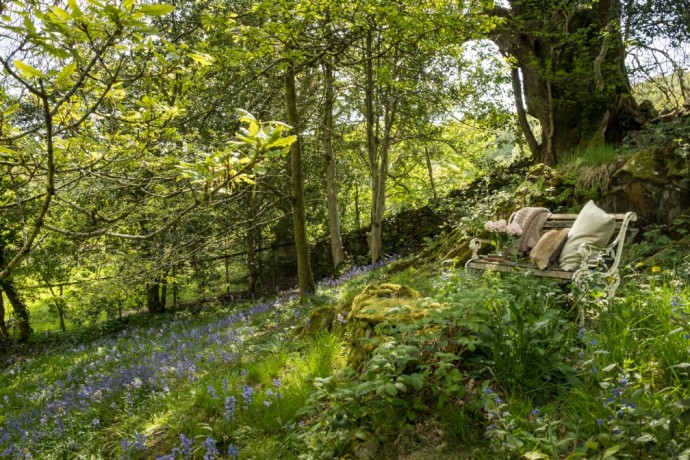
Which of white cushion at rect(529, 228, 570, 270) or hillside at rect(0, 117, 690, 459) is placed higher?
white cushion at rect(529, 228, 570, 270)

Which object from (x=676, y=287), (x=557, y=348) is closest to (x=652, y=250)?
(x=676, y=287)

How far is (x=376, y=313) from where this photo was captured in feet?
11.4

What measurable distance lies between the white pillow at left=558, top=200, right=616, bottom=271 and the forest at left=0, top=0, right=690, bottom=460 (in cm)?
29

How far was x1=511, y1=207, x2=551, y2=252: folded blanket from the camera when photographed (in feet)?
17.4

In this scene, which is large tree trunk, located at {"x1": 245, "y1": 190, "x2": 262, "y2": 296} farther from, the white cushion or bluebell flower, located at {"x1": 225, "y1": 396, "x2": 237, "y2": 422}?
bluebell flower, located at {"x1": 225, "y1": 396, "x2": 237, "y2": 422}

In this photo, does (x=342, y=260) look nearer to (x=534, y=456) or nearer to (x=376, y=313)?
(x=376, y=313)

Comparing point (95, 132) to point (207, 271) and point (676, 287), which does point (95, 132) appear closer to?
point (676, 287)

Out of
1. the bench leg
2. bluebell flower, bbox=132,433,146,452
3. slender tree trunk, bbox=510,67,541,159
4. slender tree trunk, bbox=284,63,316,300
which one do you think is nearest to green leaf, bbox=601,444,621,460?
the bench leg

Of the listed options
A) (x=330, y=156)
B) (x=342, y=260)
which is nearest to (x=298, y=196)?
(x=330, y=156)

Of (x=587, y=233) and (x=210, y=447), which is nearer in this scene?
(x=210, y=447)

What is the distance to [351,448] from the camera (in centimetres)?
260

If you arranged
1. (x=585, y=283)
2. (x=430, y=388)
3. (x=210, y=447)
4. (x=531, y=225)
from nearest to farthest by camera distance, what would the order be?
(x=210, y=447), (x=430, y=388), (x=585, y=283), (x=531, y=225)

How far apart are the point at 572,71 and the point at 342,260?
7079mm

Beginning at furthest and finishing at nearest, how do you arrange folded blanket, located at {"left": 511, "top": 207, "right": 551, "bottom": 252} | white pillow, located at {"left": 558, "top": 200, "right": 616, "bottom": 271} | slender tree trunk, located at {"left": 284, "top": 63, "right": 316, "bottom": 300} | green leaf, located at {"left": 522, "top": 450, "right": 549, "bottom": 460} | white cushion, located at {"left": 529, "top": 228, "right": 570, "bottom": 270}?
1. slender tree trunk, located at {"left": 284, "top": 63, "right": 316, "bottom": 300}
2. folded blanket, located at {"left": 511, "top": 207, "right": 551, "bottom": 252}
3. white cushion, located at {"left": 529, "top": 228, "right": 570, "bottom": 270}
4. white pillow, located at {"left": 558, "top": 200, "right": 616, "bottom": 271}
5. green leaf, located at {"left": 522, "top": 450, "right": 549, "bottom": 460}
